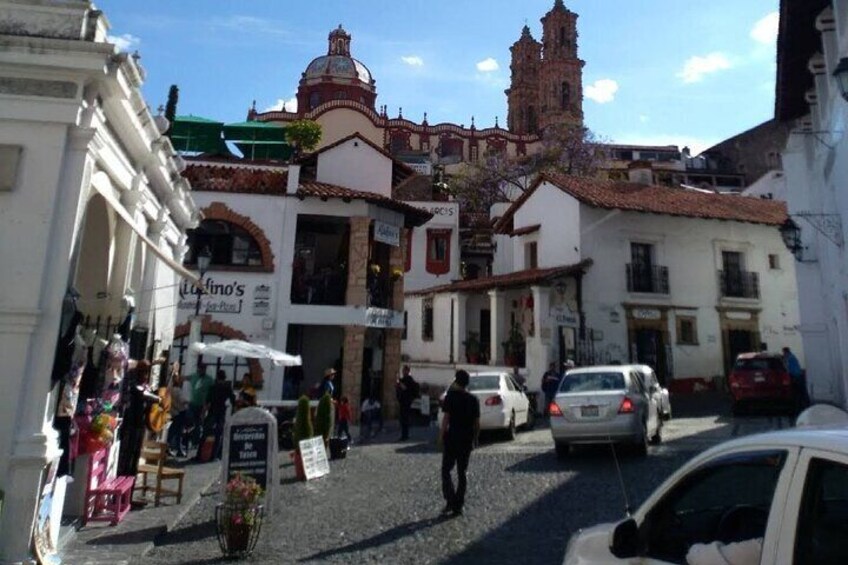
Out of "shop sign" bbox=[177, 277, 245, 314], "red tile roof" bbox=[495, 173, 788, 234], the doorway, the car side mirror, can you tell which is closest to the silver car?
the car side mirror

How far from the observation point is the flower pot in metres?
6.06

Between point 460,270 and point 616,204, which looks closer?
point 616,204

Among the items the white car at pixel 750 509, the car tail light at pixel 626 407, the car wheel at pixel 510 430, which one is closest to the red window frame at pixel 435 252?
the car wheel at pixel 510 430

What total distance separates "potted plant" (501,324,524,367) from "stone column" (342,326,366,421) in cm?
762

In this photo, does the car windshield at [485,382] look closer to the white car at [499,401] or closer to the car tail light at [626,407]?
the white car at [499,401]

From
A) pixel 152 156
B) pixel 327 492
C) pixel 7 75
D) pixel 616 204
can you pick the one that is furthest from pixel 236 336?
pixel 616 204

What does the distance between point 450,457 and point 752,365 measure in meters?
13.8

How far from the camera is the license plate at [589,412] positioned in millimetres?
11086

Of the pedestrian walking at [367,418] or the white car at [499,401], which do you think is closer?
the white car at [499,401]

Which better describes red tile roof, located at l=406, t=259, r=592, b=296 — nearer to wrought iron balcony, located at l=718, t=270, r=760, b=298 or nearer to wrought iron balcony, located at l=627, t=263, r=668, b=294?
wrought iron balcony, located at l=627, t=263, r=668, b=294

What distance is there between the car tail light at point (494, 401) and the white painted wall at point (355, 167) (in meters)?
10.8

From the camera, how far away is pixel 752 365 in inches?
706

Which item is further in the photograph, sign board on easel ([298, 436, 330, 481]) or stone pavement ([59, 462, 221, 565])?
sign board on easel ([298, 436, 330, 481])

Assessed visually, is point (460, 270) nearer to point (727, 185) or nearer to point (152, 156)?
point (152, 156)
